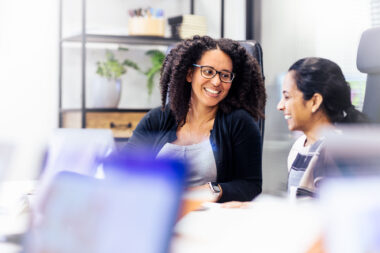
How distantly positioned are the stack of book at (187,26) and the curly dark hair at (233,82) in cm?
137

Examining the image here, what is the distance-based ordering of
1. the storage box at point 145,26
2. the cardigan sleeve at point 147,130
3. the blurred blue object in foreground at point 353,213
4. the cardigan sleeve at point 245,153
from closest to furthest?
1. the blurred blue object in foreground at point 353,213
2. the cardigan sleeve at point 245,153
3. the cardigan sleeve at point 147,130
4. the storage box at point 145,26

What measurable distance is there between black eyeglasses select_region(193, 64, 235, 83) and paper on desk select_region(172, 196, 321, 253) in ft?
4.81

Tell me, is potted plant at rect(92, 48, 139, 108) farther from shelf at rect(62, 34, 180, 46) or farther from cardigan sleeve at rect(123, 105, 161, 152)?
cardigan sleeve at rect(123, 105, 161, 152)

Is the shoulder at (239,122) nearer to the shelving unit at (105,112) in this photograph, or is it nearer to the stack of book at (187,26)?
the shelving unit at (105,112)

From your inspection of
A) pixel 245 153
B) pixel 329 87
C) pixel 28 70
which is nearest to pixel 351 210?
pixel 245 153

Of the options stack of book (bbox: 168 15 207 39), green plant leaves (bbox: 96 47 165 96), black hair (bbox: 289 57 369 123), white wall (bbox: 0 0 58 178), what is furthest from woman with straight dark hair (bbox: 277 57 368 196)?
white wall (bbox: 0 0 58 178)

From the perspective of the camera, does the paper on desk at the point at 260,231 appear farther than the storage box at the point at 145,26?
No

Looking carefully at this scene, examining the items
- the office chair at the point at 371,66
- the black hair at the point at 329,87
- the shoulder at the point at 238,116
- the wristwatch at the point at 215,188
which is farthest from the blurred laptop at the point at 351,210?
the black hair at the point at 329,87

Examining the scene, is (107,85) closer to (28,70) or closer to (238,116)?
(28,70)

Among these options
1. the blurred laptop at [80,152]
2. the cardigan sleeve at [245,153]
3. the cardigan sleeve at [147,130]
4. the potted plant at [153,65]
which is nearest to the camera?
the blurred laptop at [80,152]

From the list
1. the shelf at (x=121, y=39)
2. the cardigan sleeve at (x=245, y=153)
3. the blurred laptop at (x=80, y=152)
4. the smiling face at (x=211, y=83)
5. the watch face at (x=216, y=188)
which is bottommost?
Result: the watch face at (x=216, y=188)

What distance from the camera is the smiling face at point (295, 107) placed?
205cm

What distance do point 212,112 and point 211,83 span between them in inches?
4.5

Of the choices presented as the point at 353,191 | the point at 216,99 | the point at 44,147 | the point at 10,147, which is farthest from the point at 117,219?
the point at 216,99
